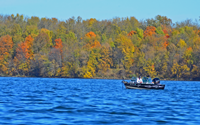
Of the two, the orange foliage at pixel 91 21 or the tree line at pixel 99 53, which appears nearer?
the tree line at pixel 99 53

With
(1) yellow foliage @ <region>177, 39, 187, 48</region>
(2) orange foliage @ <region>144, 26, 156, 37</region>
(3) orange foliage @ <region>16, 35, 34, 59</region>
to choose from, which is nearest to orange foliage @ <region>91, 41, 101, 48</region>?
(2) orange foliage @ <region>144, 26, 156, 37</region>

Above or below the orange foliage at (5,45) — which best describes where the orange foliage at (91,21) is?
above

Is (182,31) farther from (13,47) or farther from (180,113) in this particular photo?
(180,113)

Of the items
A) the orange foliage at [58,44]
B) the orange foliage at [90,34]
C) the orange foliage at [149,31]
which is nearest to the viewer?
the orange foliage at [58,44]

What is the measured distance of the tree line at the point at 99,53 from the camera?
454 feet

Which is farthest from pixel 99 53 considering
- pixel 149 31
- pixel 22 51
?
pixel 22 51

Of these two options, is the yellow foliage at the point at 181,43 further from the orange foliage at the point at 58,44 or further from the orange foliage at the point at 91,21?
the orange foliage at the point at 91,21

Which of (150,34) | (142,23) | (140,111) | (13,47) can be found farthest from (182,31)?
(140,111)

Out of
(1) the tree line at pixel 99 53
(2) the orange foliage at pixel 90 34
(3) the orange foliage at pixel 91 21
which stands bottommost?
(1) the tree line at pixel 99 53

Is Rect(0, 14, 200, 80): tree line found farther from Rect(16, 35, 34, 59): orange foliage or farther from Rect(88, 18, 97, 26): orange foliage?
Rect(88, 18, 97, 26): orange foliage

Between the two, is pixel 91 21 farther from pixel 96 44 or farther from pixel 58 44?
pixel 96 44

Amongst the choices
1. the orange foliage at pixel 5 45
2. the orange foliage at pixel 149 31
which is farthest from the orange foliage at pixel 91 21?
the orange foliage at pixel 5 45

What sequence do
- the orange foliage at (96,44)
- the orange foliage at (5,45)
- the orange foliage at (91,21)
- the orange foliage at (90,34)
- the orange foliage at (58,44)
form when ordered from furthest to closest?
the orange foliage at (91,21) → the orange foliage at (90,34) → the orange foliage at (58,44) → the orange foliage at (96,44) → the orange foliage at (5,45)

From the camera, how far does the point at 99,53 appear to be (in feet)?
478
